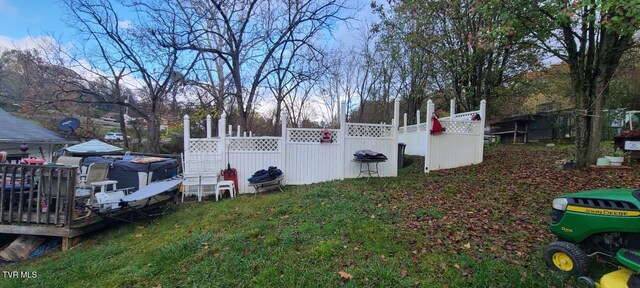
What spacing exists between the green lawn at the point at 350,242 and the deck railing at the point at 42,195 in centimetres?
68

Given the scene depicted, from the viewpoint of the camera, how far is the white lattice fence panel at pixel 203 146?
7320 mm

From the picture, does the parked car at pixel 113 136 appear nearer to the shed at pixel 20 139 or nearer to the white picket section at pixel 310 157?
the shed at pixel 20 139

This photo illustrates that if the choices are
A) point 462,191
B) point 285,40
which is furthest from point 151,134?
point 462,191

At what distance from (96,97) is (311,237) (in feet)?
52.6

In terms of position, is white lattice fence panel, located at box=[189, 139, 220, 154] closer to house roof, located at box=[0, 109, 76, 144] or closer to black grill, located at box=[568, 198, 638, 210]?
house roof, located at box=[0, 109, 76, 144]

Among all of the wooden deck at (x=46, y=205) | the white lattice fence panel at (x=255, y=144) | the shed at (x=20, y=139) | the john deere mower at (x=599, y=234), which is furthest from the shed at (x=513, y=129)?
the shed at (x=20, y=139)

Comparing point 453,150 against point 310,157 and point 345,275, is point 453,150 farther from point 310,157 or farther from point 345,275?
point 345,275

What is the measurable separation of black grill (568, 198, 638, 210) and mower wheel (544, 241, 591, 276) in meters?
0.36

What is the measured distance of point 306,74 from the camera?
14133 millimetres

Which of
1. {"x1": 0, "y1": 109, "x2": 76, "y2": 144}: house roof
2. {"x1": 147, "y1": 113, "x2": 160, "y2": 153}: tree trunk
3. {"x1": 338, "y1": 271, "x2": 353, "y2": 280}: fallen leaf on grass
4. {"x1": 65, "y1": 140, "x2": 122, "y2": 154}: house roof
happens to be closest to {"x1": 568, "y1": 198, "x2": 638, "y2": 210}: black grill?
{"x1": 338, "y1": 271, "x2": 353, "y2": 280}: fallen leaf on grass

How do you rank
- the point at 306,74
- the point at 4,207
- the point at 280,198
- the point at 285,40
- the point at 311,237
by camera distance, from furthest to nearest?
the point at 306,74, the point at 285,40, the point at 280,198, the point at 4,207, the point at 311,237

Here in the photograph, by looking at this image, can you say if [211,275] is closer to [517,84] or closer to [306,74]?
[306,74]

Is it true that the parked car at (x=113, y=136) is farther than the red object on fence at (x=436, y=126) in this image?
Yes

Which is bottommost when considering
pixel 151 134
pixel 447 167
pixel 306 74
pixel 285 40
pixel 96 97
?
pixel 447 167
